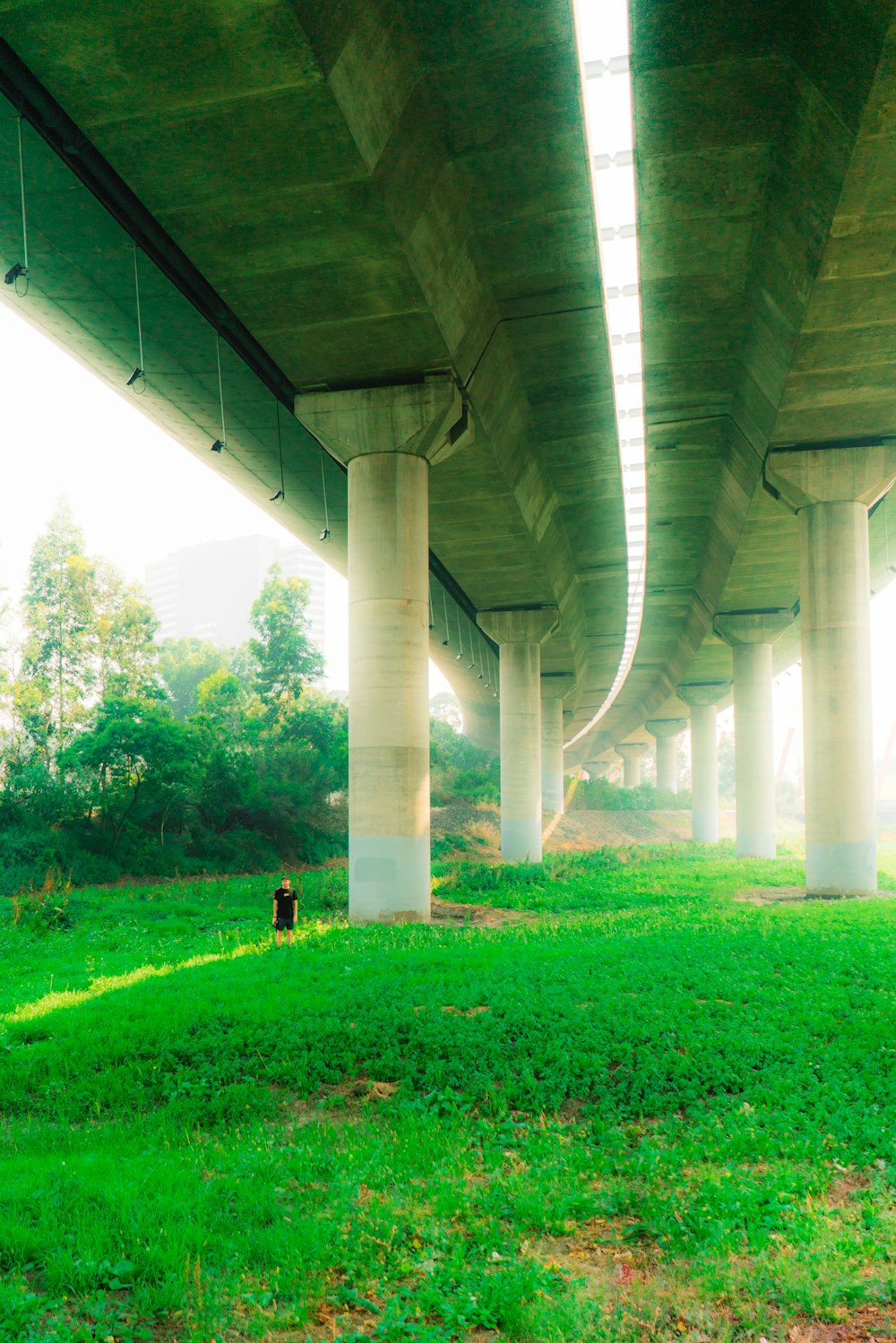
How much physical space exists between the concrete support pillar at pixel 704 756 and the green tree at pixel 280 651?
26.7m

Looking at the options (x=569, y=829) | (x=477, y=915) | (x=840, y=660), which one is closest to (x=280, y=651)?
(x=569, y=829)

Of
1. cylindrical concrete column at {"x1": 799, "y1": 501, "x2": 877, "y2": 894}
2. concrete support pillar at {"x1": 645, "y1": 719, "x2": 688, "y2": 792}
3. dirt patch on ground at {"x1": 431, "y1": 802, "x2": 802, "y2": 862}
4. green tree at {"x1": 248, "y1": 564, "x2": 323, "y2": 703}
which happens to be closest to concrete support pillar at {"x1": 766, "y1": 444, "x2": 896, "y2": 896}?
cylindrical concrete column at {"x1": 799, "y1": 501, "x2": 877, "y2": 894}

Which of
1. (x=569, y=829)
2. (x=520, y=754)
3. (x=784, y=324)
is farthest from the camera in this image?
(x=569, y=829)

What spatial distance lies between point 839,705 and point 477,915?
10044mm

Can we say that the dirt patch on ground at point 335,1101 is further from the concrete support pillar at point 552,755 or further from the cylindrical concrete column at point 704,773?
the cylindrical concrete column at point 704,773

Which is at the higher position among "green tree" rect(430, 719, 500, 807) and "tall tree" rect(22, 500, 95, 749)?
"tall tree" rect(22, 500, 95, 749)

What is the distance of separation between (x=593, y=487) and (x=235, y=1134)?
22.9 meters

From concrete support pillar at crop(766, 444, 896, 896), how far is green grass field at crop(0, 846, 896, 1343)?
8851mm

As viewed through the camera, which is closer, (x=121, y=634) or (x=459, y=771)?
(x=121, y=634)

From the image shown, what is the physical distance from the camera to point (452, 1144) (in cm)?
796

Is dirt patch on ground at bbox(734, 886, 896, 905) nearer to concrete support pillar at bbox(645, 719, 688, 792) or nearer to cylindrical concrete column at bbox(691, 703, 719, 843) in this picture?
cylindrical concrete column at bbox(691, 703, 719, 843)

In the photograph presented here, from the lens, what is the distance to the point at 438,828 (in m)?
52.4

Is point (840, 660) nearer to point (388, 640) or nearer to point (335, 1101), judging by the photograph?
point (388, 640)

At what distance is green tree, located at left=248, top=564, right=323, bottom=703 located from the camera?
5419 centimetres
